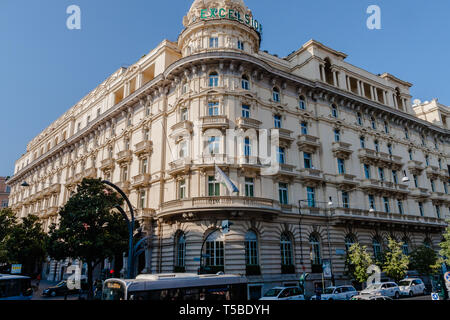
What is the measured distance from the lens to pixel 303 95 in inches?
1414

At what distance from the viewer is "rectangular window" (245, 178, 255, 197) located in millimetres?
28188

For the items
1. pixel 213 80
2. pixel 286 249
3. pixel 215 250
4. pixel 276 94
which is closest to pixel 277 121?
pixel 276 94

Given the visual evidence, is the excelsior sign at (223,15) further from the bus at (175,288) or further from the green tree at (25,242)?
the green tree at (25,242)

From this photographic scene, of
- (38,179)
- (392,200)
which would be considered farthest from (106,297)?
(38,179)

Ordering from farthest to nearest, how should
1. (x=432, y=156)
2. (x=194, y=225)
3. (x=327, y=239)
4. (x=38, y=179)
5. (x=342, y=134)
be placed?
(x=38, y=179), (x=432, y=156), (x=342, y=134), (x=327, y=239), (x=194, y=225)

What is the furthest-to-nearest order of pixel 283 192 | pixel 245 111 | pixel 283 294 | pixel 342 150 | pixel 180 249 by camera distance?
1. pixel 342 150
2. pixel 245 111
3. pixel 283 192
4. pixel 180 249
5. pixel 283 294

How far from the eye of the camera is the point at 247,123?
29547mm

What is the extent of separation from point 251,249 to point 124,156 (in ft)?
60.5

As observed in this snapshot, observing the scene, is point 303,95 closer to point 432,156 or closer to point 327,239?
point 327,239

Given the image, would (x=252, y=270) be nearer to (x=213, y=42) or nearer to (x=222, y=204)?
(x=222, y=204)

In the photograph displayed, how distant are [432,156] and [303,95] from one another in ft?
80.1

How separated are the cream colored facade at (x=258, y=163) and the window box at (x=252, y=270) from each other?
0.40 metres

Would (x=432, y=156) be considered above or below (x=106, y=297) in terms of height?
above

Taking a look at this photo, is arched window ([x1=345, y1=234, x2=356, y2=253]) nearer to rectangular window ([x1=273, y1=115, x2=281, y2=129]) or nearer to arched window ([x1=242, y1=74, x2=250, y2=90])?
rectangular window ([x1=273, y1=115, x2=281, y2=129])
